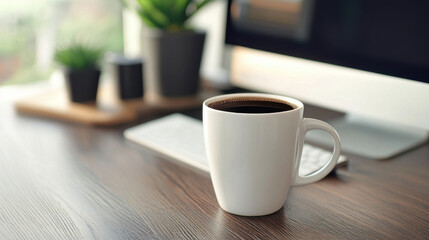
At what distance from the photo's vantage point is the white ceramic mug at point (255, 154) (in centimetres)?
46

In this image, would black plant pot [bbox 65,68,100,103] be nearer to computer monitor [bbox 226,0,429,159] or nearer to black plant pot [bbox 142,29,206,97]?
black plant pot [bbox 142,29,206,97]

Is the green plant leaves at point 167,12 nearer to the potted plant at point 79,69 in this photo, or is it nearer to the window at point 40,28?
the potted plant at point 79,69

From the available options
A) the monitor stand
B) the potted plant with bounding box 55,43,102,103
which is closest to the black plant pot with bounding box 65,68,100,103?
the potted plant with bounding box 55,43,102,103

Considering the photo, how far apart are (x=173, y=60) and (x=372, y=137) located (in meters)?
0.40

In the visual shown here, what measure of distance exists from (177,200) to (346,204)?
195 mm

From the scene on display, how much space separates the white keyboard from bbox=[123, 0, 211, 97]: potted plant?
0.50 ft

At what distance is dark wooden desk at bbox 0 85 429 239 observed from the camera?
0.48 meters

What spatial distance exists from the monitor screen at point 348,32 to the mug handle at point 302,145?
0.69 ft

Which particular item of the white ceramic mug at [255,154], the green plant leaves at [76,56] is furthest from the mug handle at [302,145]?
the green plant leaves at [76,56]

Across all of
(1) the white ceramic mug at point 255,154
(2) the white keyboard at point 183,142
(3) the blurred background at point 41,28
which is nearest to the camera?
(1) the white ceramic mug at point 255,154

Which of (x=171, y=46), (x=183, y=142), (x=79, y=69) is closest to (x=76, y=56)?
(x=79, y=69)

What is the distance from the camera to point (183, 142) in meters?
0.70

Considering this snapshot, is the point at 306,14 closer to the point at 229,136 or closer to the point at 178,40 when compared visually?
the point at 178,40

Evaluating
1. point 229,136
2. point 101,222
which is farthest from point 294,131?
point 101,222
